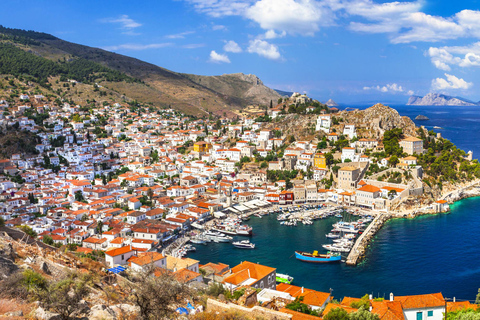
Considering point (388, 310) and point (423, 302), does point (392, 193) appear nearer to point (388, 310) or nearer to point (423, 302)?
point (423, 302)

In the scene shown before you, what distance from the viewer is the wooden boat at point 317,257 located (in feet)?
65.8

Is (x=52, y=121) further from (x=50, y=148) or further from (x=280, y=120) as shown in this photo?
(x=280, y=120)

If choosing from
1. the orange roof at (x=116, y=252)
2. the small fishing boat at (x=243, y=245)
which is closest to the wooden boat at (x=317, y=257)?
the small fishing boat at (x=243, y=245)

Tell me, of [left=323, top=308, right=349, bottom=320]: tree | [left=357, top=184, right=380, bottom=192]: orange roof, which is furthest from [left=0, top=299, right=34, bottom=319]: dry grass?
[left=357, top=184, right=380, bottom=192]: orange roof

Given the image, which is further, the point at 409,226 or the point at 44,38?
the point at 44,38

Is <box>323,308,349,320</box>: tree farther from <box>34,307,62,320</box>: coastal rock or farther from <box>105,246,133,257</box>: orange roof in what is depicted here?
<box>105,246,133,257</box>: orange roof

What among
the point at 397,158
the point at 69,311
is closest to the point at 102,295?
the point at 69,311

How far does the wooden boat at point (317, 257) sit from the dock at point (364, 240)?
0.66 m

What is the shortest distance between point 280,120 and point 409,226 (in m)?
24.1

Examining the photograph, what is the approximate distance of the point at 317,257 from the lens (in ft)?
66.2

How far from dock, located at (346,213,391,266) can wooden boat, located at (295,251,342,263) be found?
66 cm

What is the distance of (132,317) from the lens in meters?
6.11

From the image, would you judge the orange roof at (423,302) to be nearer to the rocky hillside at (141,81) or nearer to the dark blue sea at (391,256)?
the dark blue sea at (391,256)

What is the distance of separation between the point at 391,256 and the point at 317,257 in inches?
167
